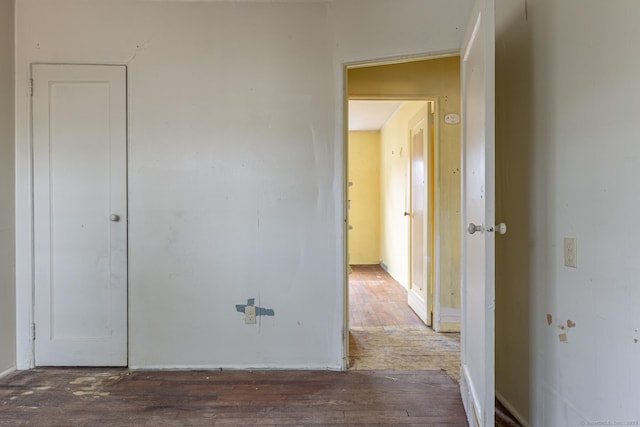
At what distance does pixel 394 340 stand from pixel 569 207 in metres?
1.79

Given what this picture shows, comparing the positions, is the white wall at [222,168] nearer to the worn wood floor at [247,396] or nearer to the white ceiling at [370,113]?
the worn wood floor at [247,396]

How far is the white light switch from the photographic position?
4.78 feet

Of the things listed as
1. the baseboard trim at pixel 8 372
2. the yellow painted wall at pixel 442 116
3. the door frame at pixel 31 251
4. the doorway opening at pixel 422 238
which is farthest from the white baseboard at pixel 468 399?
the baseboard trim at pixel 8 372

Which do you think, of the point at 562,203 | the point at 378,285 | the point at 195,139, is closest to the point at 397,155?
the point at 378,285

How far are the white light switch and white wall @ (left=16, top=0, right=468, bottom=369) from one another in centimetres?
123

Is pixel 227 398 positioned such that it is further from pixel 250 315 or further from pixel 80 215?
pixel 80 215

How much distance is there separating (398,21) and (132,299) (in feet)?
8.13

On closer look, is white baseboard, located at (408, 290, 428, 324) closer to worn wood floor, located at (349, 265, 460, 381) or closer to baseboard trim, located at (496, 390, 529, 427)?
worn wood floor, located at (349, 265, 460, 381)

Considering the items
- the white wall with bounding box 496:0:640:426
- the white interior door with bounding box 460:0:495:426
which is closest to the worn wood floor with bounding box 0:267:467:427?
the white interior door with bounding box 460:0:495:426

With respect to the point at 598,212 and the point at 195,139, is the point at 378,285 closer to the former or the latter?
the point at 195,139

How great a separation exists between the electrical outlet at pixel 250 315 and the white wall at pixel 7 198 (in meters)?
1.51

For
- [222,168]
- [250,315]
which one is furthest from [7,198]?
[250,315]

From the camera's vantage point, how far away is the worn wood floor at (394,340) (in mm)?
2452

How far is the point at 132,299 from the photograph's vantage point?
2.39 meters
